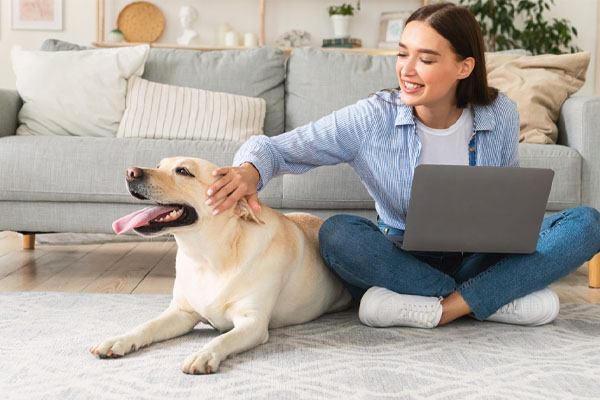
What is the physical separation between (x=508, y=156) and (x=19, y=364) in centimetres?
131

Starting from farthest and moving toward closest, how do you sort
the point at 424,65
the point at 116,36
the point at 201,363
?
the point at 116,36 → the point at 424,65 → the point at 201,363

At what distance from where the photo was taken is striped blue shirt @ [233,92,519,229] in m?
1.68

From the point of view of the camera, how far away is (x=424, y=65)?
1.62 meters

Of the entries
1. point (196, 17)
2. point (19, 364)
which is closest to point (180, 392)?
point (19, 364)

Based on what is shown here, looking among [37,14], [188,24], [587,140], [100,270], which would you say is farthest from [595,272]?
[37,14]

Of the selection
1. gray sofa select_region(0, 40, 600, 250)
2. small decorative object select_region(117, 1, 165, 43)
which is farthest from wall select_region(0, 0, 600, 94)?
gray sofa select_region(0, 40, 600, 250)

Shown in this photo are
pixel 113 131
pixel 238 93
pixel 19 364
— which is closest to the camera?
pixel 19 364

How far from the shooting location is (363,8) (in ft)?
16.5

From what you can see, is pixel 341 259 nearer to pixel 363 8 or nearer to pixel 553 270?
pixel 553 270

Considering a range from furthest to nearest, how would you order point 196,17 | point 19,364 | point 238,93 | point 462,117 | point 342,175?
point 196,17 → point 238,93 → point 342,175 → point 462,117 → point 19,364

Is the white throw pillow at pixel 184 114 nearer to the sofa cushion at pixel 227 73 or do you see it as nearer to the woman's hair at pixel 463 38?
the sofa cushion at pixel 227 73

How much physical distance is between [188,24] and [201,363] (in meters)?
4.04

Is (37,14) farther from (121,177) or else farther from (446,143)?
(446,143)

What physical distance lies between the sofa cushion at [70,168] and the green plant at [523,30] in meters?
3.23
